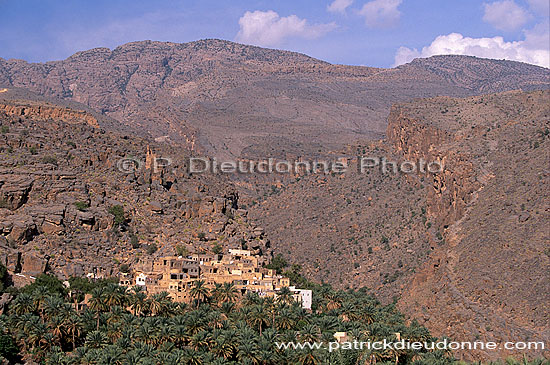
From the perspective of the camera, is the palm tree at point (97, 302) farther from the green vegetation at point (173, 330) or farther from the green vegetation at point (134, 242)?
the green vegetation at point (134, 242)

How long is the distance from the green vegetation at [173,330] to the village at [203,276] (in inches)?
102

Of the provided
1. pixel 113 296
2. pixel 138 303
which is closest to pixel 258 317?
pixel 138 303

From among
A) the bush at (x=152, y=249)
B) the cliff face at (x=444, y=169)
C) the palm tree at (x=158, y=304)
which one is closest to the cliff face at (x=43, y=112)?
the bush at (x=152, y=249)

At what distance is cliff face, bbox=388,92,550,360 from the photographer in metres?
83.8

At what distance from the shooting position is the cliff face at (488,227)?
83812 millimetres

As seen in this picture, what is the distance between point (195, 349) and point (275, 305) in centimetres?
1161

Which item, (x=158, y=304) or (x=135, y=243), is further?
(x=135, y=243)

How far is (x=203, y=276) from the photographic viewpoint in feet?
258

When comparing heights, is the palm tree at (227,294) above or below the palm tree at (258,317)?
above

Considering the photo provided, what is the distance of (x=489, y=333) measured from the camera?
3221 inches

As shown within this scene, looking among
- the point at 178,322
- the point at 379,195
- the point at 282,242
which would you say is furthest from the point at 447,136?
the point at 178,322

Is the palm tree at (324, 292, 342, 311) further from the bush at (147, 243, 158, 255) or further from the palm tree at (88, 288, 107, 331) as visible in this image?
the palm tree at (88, 288, 107, 331)

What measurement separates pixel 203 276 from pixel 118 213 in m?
17.6

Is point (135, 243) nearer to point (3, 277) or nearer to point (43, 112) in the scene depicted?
point (3, 277)
